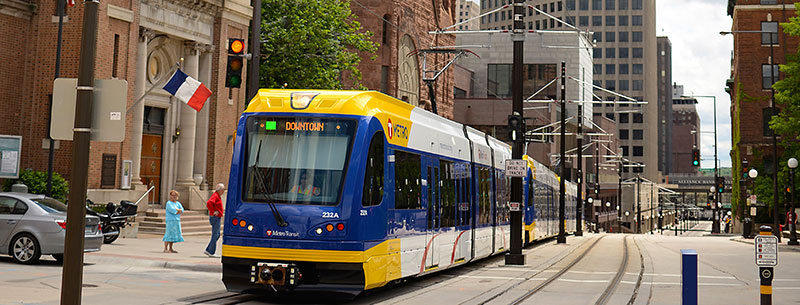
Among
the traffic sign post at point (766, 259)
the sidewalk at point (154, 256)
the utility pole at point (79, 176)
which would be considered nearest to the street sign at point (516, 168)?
→ the sidewalk at point (154, 256)

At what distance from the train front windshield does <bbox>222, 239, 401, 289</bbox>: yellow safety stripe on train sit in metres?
0.69

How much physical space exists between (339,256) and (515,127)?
9.12 metres

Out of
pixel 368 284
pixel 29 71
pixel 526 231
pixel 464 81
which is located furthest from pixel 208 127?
pixel 464 81

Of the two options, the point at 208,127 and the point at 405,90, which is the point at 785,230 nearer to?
the point at 405,90

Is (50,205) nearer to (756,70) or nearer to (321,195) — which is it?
(321,195)

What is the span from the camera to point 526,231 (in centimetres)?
2720

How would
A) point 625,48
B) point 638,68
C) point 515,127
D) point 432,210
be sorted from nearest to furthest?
point 432,210 < point 515,127 < point 625,48 < point 638,68

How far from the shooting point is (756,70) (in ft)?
205

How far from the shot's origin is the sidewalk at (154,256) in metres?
16.9

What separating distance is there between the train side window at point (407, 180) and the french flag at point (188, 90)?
36.2ft

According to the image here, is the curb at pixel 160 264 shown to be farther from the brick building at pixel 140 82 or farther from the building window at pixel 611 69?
the building window at pixel 611 69

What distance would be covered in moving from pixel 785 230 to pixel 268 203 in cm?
5064

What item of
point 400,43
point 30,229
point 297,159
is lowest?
point 30,229

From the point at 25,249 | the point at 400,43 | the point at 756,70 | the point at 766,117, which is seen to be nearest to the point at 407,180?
the point at 25,249
